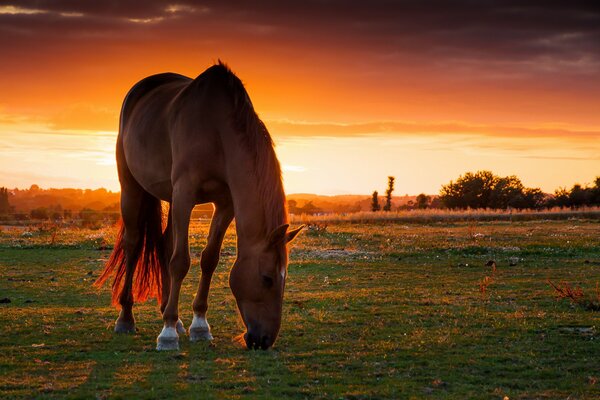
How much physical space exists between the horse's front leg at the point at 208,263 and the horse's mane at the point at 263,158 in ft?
3.69

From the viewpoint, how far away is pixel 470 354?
7.00 metres

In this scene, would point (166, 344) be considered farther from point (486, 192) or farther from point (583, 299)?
point (486, 192)

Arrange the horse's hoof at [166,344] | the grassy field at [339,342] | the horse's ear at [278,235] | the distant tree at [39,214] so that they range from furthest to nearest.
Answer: the distant tree at [39,214]
the horse's hoof at [166,344]
the horse's ear at [278,235]
the grassy field at [339,342]

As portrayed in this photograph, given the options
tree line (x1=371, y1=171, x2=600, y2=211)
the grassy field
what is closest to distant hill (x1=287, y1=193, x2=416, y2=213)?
tree line (x1=371, y1=171, x2=600, y2=211)

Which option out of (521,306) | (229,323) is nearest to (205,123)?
(229,323)

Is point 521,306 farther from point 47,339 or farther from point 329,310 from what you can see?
point 47,339

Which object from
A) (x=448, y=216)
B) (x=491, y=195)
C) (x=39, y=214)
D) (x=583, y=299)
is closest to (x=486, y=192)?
(x=491, y=195)

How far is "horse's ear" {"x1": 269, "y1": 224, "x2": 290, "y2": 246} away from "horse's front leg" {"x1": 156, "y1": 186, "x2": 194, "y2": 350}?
117 centimetres

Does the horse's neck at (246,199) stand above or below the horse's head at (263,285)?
above

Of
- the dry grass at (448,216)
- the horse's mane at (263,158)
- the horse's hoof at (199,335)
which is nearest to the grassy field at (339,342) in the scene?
the horse's hoof at (199,335)

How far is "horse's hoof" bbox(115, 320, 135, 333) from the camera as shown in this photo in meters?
8.46

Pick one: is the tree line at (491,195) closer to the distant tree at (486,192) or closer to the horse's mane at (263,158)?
the distant tree at (486,192)

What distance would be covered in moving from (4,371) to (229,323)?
3.25 m

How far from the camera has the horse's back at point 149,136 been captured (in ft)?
27.3
